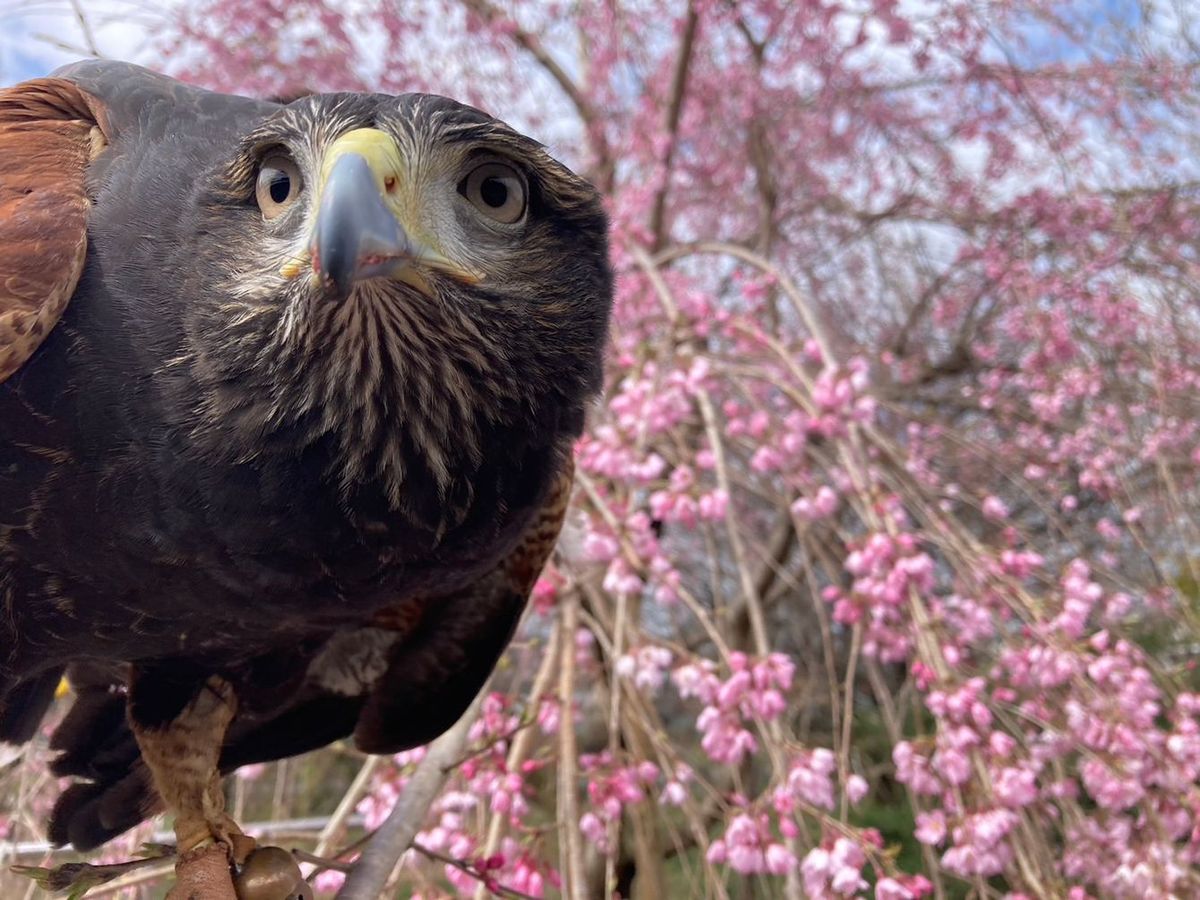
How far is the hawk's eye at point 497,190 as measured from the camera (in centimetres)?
108

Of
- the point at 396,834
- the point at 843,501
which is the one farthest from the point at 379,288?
the point at 843,501

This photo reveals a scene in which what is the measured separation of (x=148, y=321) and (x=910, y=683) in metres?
2.70

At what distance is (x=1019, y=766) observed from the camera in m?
2.10

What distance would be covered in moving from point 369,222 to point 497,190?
25cm

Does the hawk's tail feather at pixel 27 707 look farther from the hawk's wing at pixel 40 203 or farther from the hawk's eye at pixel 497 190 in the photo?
the hawk's eye at pixel 497 190

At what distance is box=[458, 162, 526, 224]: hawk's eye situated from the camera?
3.54ft

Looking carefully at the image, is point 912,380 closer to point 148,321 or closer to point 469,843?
point 469,843

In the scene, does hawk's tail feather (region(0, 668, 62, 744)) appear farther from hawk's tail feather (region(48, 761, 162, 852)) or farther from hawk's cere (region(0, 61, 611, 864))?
hawk's cere (region(0, 61, 611, 864))

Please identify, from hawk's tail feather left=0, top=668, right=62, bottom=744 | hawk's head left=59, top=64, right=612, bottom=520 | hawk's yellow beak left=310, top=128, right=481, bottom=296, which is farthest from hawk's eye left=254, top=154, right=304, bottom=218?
hawk's tail feather left=0, top=668, right=62, bottom=744

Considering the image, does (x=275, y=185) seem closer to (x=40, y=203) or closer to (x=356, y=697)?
(x=40, y=203)

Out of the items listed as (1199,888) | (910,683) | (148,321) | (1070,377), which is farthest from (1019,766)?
(1070,377)

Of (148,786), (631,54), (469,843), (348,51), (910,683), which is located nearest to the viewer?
(148,786)

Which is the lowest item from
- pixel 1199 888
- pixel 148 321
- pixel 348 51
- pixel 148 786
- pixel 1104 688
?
pixel 1199 888

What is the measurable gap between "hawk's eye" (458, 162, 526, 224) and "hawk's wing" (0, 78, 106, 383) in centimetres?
54
